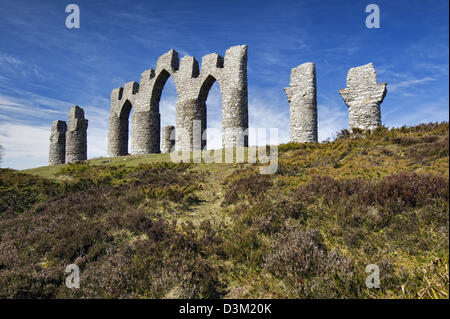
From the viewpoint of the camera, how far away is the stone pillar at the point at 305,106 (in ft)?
64.4

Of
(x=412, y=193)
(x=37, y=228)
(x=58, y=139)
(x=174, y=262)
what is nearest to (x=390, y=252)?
(x=412, y=193)

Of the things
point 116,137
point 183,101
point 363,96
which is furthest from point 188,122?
point 363,96

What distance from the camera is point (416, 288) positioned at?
3922mm

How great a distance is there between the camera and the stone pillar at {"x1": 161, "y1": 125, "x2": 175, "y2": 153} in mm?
25438

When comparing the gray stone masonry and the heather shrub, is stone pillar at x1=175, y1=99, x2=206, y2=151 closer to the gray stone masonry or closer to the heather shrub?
the gray stone masonry

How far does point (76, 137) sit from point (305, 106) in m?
25.8

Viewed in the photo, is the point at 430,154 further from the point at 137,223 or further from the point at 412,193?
→ the point at 137,223

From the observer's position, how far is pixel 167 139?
25516 millimetres

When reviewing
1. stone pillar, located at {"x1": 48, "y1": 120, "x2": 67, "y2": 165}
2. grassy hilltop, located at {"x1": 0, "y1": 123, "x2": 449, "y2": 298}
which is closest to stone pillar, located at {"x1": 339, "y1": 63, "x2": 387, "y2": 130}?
grassy hilltop, located at {"x1": 0, "y1": 123, "x2": 449, "y2": 298}

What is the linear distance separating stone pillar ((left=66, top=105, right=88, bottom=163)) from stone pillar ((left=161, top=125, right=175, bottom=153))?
11.2m

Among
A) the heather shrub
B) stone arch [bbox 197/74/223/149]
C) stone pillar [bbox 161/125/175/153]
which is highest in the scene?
stone arch [bbox 197/74/223/149]

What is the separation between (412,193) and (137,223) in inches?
278

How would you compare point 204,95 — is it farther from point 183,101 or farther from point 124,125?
point 124,125

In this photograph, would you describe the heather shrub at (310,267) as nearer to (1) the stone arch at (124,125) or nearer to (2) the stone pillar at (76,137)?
(1) the stone arch at (124,125)
